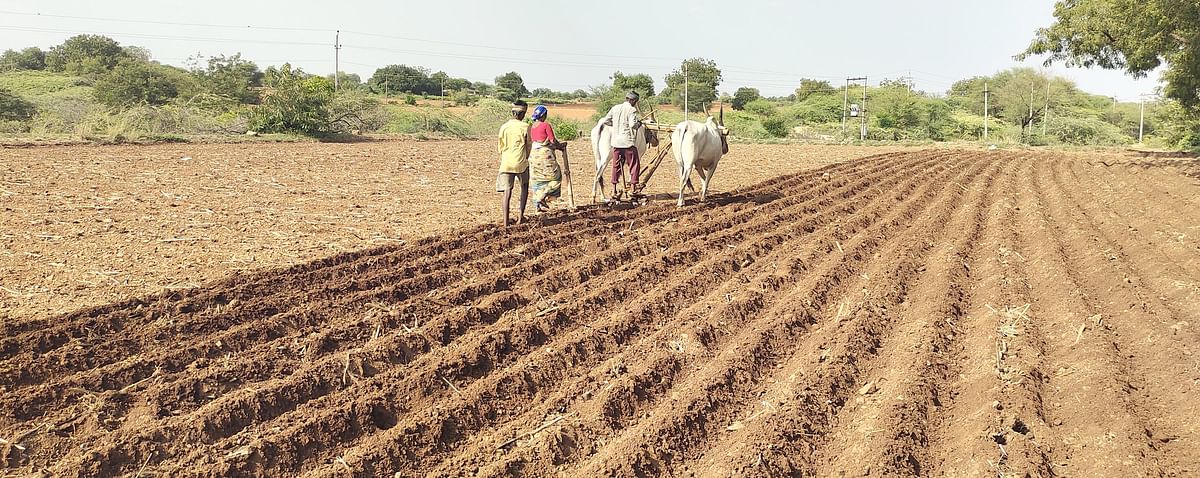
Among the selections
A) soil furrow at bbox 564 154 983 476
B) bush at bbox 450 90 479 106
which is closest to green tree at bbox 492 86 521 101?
bush at bbox 450 90 479 106

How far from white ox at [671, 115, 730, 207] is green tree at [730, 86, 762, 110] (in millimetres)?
49272

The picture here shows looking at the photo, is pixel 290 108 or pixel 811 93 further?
pixel 811 93

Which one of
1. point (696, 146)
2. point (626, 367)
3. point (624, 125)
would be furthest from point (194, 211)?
point (626, 367)

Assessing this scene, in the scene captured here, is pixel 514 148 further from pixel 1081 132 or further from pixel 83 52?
pixel 83 52

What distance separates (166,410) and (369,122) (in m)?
26.2

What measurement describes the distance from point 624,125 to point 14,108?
2200cm

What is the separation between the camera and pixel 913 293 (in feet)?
21.5

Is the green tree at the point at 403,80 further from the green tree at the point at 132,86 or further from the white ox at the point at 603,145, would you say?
the white ox at the point at 603,145

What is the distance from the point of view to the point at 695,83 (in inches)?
1877

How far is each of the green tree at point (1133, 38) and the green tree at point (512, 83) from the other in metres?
40.4

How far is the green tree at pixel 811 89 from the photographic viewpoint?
60266mm

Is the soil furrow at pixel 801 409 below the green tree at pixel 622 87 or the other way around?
below

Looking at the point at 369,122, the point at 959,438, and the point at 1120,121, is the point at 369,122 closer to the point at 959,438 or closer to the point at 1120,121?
the point at 959,438

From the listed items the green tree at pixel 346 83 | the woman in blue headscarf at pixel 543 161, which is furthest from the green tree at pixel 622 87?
the woman in blue headscarf at pixel 543 161
